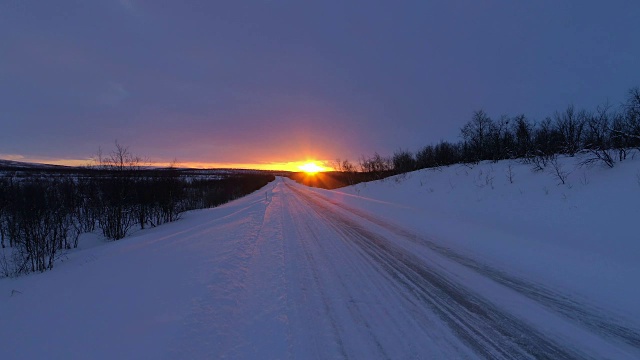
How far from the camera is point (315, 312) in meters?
3.80

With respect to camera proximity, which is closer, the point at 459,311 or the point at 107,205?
the point at 459,311

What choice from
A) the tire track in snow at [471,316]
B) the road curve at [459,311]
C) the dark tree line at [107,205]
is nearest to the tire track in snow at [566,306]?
the road curve at [459,311]

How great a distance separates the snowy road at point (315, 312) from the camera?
9.92ft

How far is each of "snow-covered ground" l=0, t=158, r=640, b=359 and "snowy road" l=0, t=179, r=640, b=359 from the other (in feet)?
0.07

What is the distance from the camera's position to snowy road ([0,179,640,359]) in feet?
9.92

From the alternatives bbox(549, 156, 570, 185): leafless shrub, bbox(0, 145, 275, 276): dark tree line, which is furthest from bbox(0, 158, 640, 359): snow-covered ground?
bbox(0, 145, 275, 276): dark tree line

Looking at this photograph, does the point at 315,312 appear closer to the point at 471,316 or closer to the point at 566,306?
the point at 471,316

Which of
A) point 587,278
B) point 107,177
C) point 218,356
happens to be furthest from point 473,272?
point 107,177

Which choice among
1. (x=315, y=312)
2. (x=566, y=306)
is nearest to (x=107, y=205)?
(x=315, y=312)

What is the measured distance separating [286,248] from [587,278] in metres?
6.16

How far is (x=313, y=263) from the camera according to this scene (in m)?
6.05

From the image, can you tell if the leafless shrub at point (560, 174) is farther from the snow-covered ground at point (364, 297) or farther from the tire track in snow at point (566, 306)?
the tire track in snow at point (566, 306)

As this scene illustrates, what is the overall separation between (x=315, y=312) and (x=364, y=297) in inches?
34.5

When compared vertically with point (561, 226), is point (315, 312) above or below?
below
